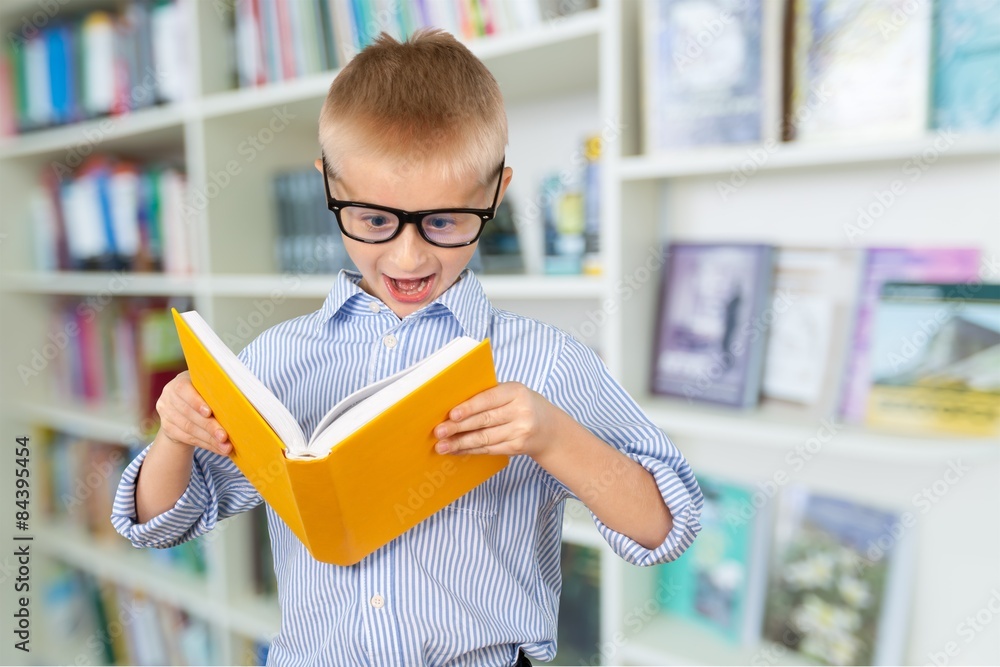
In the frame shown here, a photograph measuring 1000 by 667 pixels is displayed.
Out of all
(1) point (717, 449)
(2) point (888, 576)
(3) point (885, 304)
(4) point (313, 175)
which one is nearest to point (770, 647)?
(2) point (888, 576)

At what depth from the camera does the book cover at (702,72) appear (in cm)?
122

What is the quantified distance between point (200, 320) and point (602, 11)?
93 centimetres

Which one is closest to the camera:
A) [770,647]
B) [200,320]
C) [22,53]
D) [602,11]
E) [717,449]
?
[200,320]

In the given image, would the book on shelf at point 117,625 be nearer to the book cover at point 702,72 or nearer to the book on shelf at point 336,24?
the book on shelf at point 336,24

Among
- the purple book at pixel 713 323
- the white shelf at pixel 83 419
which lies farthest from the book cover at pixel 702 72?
the white shelf at pixel 83 419

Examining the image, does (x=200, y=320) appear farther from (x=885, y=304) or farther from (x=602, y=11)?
(x=885, y=304)

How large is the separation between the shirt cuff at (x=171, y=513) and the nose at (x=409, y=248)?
1.10ft

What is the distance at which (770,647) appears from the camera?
4.51 ft

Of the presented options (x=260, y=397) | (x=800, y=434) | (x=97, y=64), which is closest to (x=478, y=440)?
(x=260, y=397)

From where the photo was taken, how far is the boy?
65 centimetres

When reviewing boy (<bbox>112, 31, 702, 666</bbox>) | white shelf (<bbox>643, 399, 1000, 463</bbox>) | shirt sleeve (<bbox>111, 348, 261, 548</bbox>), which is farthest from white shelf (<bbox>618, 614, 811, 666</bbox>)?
shirt sleeve (<bbox>111, 348, 261, 548</bbox>)

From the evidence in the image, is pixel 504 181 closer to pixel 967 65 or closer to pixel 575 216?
pixel 575 216

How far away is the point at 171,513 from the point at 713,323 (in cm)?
101

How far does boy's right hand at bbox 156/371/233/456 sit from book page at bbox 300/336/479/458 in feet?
0.50
